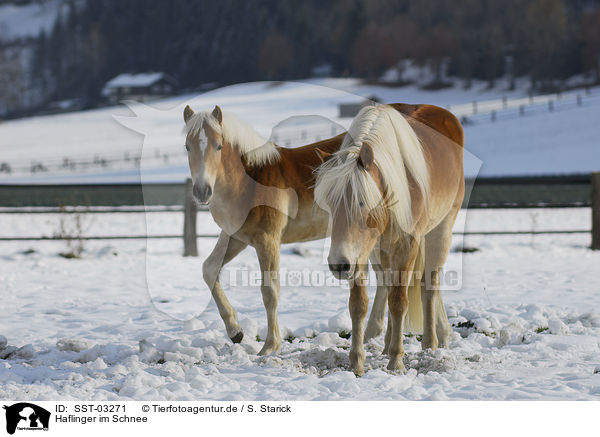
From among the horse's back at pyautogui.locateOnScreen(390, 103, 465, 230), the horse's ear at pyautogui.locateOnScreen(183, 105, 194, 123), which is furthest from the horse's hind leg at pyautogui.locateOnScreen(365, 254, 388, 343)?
the horse's ear at pyautogui.locateOnScreen(183, 105, 194, 123)

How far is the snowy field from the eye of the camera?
3908mm

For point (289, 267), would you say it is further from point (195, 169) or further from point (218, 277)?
point (195, 169)

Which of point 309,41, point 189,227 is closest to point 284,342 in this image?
point 189,227

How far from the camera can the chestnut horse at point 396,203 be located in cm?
352

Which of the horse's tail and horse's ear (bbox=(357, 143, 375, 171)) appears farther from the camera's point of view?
the horse's tail

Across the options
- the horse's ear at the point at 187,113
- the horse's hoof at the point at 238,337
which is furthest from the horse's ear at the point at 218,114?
the horse's hoof at the point at 238,337

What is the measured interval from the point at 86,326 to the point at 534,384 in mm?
3734

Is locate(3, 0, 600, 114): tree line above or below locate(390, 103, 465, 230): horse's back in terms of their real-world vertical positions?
above

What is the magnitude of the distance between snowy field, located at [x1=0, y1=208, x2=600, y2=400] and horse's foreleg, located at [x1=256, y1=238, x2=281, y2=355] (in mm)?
152

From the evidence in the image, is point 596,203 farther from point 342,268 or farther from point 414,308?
point 342,268

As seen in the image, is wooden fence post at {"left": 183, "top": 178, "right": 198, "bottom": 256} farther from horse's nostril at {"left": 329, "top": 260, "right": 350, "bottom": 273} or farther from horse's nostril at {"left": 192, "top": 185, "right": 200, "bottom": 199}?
horse's nostril at {"left": 329, "top": 260, "right": 350, "bottom": 273}

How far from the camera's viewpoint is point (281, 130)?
14.8ft

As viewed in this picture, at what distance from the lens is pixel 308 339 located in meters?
5.16

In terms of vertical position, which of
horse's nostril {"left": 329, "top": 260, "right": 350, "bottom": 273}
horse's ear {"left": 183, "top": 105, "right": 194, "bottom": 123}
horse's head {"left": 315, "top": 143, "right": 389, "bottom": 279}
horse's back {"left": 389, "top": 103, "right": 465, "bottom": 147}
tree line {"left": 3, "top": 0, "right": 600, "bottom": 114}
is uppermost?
tree line {"left": 3, "top": 0, "right": 600, "bottom": 114}
